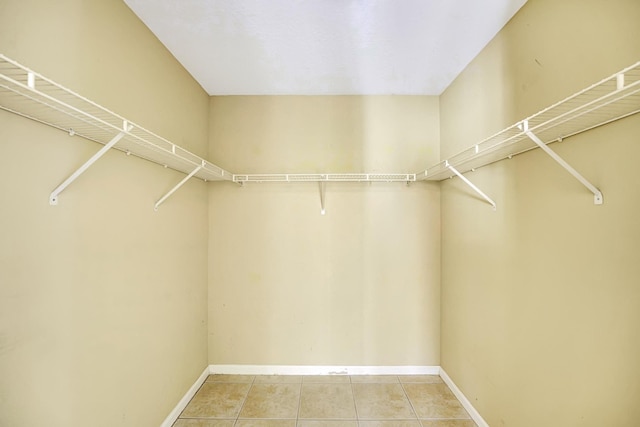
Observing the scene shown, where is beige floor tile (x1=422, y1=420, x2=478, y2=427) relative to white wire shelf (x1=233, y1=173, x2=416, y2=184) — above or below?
below

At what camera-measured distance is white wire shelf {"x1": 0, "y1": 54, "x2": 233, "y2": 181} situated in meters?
0.74

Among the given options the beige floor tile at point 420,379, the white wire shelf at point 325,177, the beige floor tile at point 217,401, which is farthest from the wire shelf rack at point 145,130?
the beige floor tile at point 420,379

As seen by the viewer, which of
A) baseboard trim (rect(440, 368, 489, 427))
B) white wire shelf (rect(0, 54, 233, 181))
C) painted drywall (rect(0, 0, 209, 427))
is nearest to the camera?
white wire shelf (rect(0, 54, 233, 181))

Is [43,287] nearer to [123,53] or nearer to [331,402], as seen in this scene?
[123,53]

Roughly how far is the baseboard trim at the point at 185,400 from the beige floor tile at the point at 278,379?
468 mm

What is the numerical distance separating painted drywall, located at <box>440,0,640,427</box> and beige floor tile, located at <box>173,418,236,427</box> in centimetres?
179

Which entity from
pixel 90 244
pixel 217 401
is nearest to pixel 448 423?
pixel 217 401

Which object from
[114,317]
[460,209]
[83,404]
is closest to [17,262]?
[114,317]

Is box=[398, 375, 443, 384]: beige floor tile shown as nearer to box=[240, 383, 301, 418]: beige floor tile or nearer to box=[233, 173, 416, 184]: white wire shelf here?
box=[240, 383, 301, 418]: beige floor tile

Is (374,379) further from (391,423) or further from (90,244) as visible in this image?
(90,244)

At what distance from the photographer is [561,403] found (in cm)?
116

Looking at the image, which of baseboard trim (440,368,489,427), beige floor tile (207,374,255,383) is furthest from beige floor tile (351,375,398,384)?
beige floor tile (207,374,255,383)

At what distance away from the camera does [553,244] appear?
1207 mm

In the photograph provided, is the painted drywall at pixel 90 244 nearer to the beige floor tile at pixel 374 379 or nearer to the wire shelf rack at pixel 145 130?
the wire shelf rack at pixel 145 130
